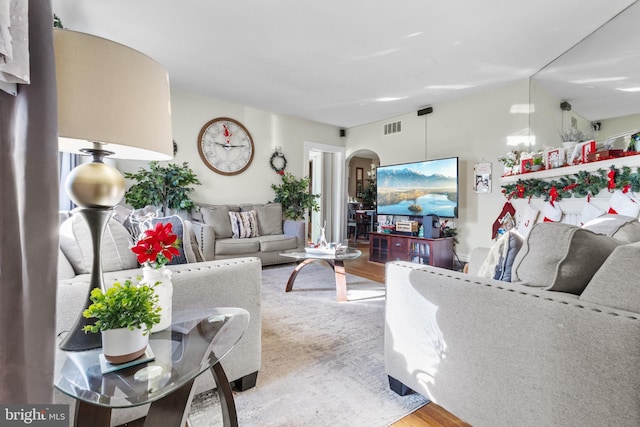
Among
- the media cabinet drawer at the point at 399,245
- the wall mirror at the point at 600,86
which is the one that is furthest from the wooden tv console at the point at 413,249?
the wall mirror at the point at 600,86

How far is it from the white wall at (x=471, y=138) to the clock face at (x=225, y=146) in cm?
272

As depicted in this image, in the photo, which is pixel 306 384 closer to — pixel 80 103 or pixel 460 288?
pixel 460 288

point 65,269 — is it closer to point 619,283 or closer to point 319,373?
point 319,373

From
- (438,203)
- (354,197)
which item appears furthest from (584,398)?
(354,197)

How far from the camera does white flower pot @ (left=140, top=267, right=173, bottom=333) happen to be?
3.01ft

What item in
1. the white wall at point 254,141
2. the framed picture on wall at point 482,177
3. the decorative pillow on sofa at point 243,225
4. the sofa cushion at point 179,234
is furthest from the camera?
the white wall at point 254,141

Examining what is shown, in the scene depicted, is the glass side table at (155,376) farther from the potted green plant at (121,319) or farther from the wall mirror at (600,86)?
Result: the wall mirror at (600,86)

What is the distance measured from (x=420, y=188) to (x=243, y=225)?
8.95 feet

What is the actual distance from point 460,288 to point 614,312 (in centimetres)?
41

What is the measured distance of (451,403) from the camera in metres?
1.12

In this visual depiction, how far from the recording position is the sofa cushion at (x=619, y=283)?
0.77m

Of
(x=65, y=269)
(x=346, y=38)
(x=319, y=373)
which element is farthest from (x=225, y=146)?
(x=319, y=373)

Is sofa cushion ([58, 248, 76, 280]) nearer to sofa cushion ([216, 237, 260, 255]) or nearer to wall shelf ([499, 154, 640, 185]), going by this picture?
sofa cushion ([216, 237, 260, 255])

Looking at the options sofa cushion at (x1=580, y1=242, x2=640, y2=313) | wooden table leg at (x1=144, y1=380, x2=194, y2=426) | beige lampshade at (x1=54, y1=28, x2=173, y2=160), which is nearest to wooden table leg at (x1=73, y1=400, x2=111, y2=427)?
wooden table leg at (x1=144, y1=380, x2=194, y2=426)
